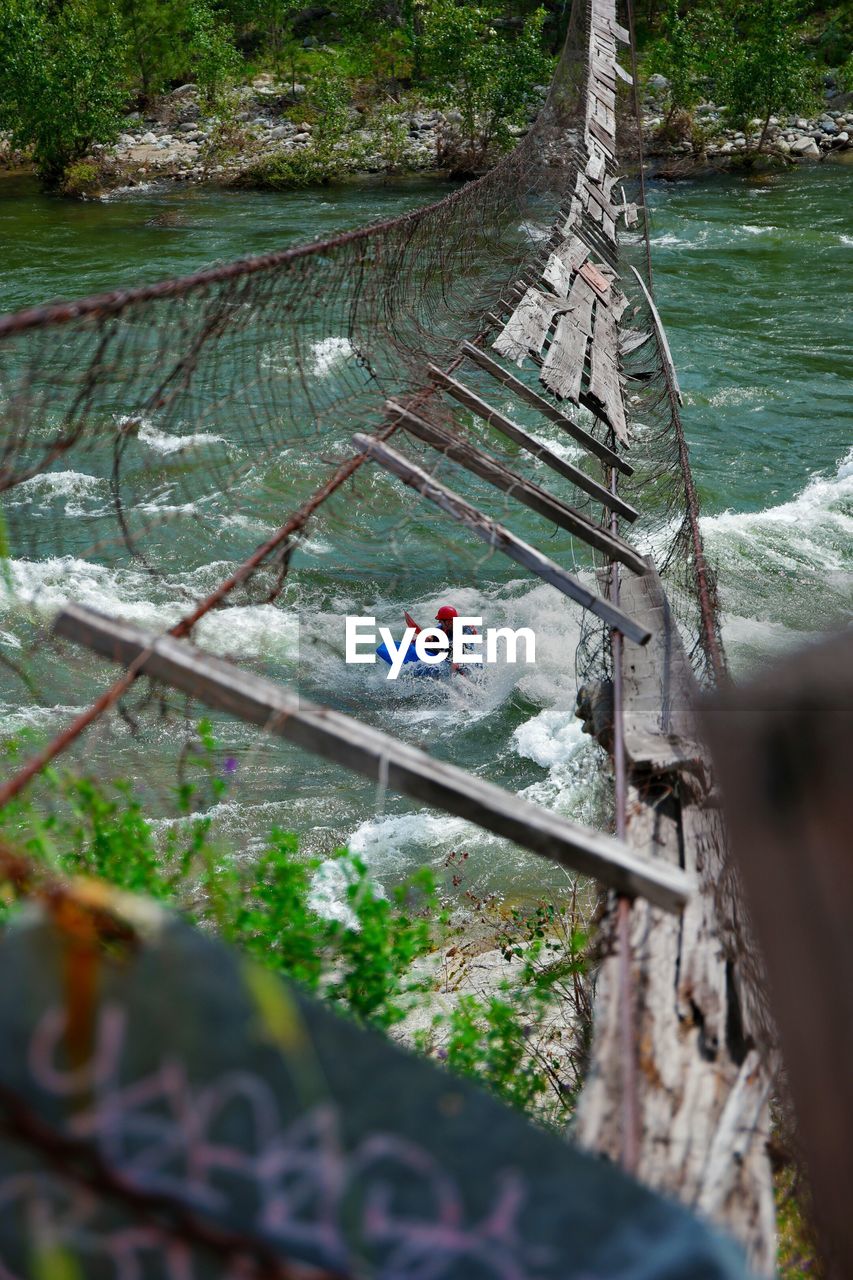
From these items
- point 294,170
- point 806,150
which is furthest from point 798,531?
point 294,170

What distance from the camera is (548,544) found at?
33.1 feet

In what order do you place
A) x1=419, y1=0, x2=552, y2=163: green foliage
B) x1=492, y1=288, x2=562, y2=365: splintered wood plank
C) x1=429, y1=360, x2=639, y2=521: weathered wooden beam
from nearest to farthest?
1. x1=429, y1=360, x2=639, y2=521: weathered wooden beam
2. x1=492, y1=288, x2=562, y2=365: splintered wood plank
3. x1=419, y1=0, x2=552, y2=163: green foliage

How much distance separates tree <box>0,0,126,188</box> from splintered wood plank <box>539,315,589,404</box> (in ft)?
63.4

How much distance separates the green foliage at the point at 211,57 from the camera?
25891mm

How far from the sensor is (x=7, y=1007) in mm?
1243

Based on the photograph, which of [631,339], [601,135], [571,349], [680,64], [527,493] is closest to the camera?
[527,493]

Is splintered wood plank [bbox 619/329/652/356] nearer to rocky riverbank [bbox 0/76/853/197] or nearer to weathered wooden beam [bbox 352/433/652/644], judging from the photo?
weathered wooden beam [bbox 352/433/652/644]

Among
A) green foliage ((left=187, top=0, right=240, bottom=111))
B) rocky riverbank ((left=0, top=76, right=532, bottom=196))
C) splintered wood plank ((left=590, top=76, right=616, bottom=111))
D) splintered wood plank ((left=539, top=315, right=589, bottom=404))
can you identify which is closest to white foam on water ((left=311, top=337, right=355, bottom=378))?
splintered wood plank ((left=539, top=315, right=589, bottom=404))

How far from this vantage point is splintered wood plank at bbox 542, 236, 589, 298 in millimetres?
7613

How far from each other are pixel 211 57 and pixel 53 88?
480cm

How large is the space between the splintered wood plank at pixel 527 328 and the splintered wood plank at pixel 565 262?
0.46 meters

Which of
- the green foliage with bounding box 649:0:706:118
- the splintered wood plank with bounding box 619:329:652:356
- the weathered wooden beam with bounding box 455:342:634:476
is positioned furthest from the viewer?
the green foliage with bounding box 649:0:706:118

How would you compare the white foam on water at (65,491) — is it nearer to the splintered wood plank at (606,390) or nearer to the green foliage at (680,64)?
the splintered wood plank at (606,390)

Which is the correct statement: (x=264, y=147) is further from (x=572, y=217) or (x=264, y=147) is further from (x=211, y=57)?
(x=572, y=217)
